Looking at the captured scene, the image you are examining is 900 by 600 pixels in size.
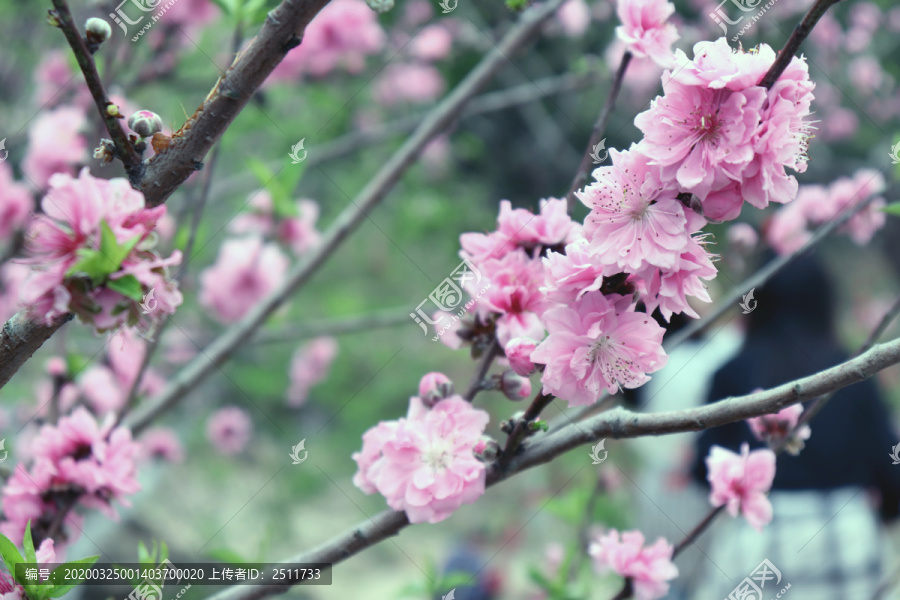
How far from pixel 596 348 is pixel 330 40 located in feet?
6.71

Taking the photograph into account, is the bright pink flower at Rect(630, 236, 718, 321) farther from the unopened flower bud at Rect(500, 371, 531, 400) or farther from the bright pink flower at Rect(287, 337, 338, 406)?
the bright pink flower at Rect(287, 337, 338, 406)

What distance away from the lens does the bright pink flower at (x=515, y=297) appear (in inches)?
32.1

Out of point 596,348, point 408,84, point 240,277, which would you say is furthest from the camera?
point 408,84

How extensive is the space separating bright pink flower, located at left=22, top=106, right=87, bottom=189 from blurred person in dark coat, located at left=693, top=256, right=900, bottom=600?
1941 millimetres

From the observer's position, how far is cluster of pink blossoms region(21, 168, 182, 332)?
0.57 m

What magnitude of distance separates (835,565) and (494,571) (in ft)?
6.86

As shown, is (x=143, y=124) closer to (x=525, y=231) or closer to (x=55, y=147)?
(x=525, y=231)

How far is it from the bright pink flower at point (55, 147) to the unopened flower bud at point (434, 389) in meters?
1.30

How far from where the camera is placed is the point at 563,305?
669 millimetres

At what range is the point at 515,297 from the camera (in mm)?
822

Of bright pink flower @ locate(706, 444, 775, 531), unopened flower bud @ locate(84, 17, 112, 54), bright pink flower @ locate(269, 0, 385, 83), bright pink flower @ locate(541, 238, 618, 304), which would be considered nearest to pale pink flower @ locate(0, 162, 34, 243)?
bright pink flower @ locate(269, 0, 385, 83)

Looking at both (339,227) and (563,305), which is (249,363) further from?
(563,305)

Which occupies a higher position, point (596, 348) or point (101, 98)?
point (101, 98)
